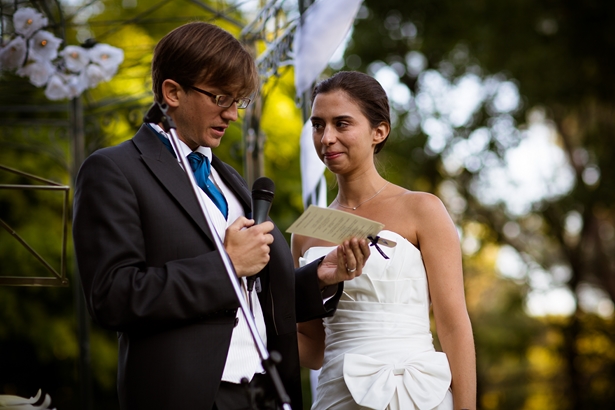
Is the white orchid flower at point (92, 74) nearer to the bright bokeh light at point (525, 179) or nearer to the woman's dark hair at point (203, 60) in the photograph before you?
the woman's dark hair at point (203, 60)

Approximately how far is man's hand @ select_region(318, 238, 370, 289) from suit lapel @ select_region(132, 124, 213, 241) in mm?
630

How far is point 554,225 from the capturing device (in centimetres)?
1396

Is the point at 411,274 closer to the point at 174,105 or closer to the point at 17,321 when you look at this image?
the point at 174,105

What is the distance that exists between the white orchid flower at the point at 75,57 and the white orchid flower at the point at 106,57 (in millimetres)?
50

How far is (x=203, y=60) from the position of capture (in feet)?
7.66

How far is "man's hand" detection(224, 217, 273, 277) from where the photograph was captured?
87.1 inches

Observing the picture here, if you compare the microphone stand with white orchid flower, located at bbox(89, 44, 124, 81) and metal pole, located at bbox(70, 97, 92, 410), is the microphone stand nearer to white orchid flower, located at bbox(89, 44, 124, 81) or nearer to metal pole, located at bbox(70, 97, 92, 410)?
white orchid flower, located at bbox(89, 44, 124, 81)

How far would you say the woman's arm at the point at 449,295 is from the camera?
2.98 metres

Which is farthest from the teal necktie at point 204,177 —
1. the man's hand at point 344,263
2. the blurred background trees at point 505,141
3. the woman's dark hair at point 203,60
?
the blurred background trees at point 505,141

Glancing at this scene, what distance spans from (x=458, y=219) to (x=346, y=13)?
1058 centimetres

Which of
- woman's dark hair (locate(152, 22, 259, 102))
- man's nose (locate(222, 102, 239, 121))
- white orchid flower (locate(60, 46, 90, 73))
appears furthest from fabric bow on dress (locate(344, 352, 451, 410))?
white orchid flower (locate(60, 46, 90, 73))

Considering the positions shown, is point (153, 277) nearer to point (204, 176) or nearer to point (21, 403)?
point (204, 176)

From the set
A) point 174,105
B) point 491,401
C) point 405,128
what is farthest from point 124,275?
point 491,401

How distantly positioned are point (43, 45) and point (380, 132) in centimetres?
239
